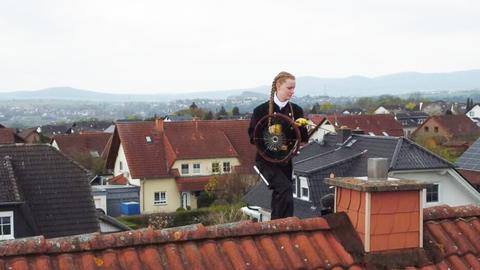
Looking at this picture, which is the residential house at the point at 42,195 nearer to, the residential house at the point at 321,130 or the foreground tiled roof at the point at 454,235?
the residential house at the point at 321,130

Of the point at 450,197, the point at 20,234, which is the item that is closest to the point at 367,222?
the point at 20,234

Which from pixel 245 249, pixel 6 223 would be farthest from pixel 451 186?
pixel 245 249

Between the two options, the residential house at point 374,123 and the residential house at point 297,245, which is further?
the residential house at point 374,123

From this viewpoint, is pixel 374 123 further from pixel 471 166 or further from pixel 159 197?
pixel 159 197

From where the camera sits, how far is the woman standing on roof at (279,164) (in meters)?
6.82

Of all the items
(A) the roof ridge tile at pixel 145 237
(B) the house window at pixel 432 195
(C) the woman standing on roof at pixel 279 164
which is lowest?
(B) the house window at pixel 432 195

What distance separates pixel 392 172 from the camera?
22797 millimetres

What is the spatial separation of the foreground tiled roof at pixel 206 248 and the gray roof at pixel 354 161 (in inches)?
636

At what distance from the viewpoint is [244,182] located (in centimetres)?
3862

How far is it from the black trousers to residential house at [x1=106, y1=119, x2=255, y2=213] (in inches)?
1321

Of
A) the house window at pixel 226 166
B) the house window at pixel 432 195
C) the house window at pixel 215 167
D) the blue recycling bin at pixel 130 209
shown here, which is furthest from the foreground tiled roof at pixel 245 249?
the house window at pixel 226 166

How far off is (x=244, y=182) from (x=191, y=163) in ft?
17.8

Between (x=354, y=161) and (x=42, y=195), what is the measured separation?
35.7 ft

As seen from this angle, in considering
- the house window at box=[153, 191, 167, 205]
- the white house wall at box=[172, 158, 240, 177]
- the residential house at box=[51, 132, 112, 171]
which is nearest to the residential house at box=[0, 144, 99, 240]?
the house window at box=[153, 191, 167, 205]
